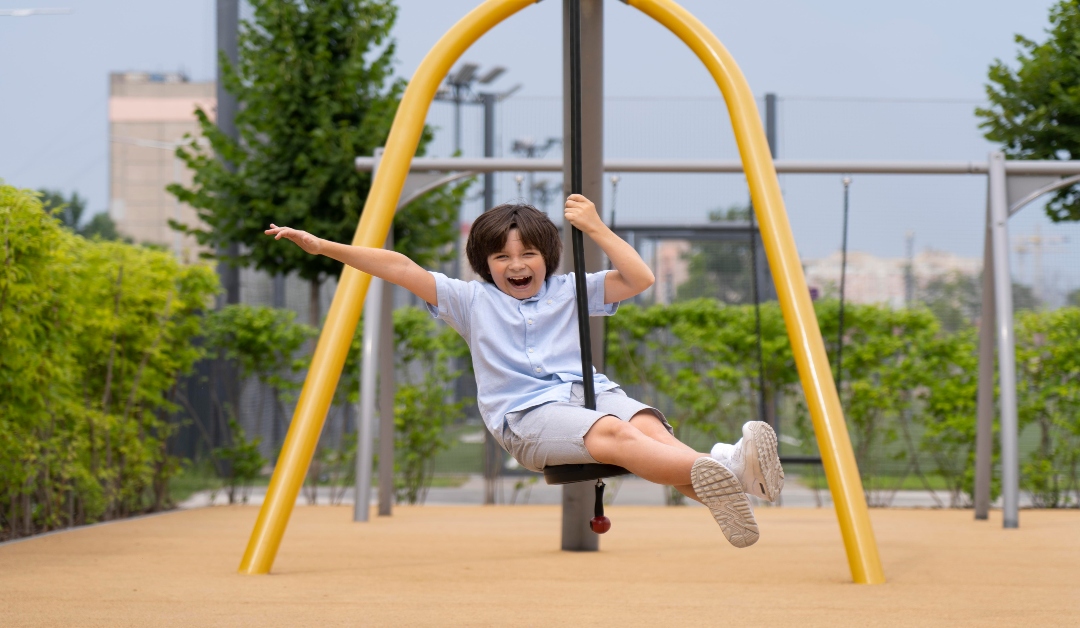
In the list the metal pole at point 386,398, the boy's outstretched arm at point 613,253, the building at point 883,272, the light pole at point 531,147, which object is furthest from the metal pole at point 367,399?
the building at point 883,272

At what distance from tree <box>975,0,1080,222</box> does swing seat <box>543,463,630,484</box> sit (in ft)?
16.8

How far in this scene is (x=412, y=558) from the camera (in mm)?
4234

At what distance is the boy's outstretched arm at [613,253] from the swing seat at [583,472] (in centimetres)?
53

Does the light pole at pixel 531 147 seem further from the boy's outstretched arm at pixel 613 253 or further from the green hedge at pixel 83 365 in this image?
the boy's outstretched arm at pixel 613 253

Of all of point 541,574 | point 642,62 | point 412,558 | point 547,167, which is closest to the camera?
point 541,574

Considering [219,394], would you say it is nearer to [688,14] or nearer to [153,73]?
[688,14]

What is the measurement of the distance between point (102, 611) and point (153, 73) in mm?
55397

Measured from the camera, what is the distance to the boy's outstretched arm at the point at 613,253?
2.80 meters

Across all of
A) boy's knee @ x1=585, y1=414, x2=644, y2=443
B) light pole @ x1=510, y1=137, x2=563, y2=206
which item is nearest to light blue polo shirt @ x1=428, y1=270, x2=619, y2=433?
boy's knee @ x1=585, y1=414, x2=644, y2=443

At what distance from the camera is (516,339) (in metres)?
2.89

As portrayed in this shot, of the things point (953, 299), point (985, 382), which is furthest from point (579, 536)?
point (953, 299)

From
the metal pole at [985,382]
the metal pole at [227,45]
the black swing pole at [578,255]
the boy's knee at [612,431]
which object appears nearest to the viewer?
the boy's knee at [612,431]

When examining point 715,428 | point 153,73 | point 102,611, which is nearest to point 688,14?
point 102,611

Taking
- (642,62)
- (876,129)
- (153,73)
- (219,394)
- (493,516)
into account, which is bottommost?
(493,516)
